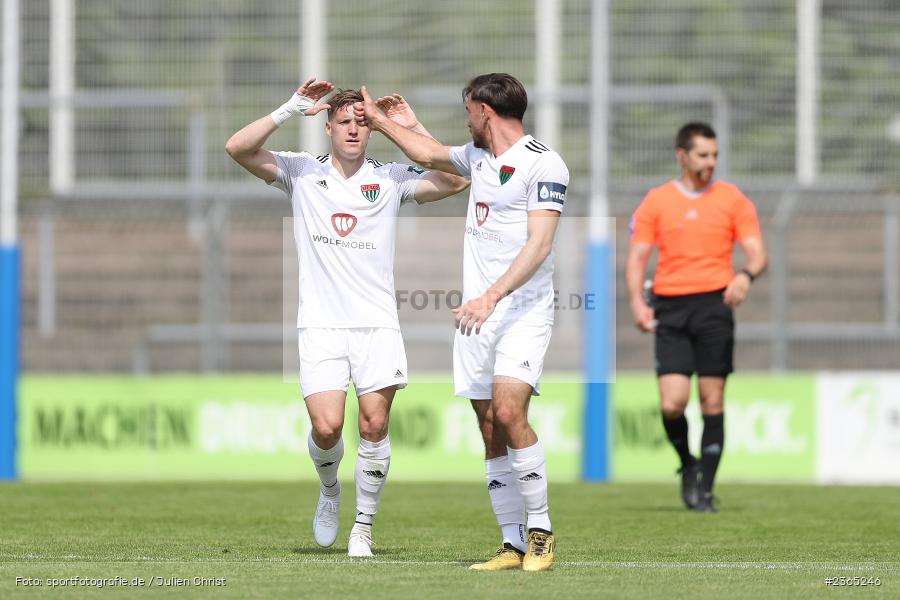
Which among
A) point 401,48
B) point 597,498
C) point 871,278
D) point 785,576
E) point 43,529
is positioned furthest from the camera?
point 401,48

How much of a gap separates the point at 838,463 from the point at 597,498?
3040mm

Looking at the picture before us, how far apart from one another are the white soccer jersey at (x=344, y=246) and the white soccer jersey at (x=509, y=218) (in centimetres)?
71

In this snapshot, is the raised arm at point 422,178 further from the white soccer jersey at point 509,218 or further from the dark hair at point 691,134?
the dark hair at point 691,134

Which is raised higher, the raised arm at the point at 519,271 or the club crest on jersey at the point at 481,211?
the club crest on jersey at the point at 481,211

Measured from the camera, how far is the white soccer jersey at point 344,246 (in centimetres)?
782

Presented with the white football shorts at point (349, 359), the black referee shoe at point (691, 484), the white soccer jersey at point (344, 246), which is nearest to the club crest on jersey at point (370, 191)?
the white soccer jersey at point (344, 246)

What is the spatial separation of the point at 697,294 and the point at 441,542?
2833 millimetres

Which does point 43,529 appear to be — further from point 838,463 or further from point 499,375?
point 838,463

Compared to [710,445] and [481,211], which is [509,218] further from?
[710,445]

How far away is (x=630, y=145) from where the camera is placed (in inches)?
593

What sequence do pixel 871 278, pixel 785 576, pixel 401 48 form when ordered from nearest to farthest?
pixel 785 576
pixel 871 278
pixel 401 48

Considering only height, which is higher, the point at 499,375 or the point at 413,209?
the point at 413,209

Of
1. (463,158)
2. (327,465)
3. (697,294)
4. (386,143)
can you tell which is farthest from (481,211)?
(386,143)

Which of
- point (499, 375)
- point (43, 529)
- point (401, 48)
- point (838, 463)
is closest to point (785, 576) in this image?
point (499, 375)
